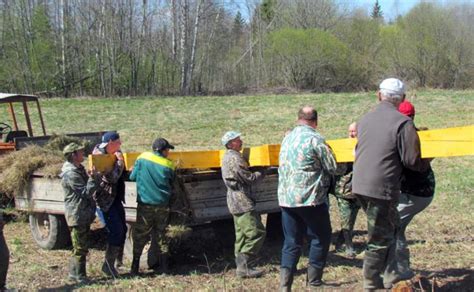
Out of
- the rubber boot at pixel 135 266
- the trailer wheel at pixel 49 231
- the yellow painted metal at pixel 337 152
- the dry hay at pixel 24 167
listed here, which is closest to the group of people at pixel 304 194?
the rubber boot at pixel 135 266

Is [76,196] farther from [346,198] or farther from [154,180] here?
[346,198]

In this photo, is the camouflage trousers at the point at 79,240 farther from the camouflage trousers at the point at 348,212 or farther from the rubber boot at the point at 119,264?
the camouflage trousers at the point at 348,212

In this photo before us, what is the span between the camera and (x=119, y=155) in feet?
20.7

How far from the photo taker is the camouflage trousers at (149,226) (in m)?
6.14

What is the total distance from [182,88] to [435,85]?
16782 mm

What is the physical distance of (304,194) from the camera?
5.10 m

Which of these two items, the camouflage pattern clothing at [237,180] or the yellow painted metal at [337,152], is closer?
the yellow painted metal at [337,152]

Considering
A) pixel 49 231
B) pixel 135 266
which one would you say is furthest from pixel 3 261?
pixel 49 231

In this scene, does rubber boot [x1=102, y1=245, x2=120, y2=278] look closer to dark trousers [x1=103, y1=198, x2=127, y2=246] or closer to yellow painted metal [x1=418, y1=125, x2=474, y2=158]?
dark trousers [x1=103, y1=198, x2=127, y2=246]

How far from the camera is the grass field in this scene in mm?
5883

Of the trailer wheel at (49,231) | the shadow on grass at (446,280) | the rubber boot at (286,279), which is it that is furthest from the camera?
the trailer wheel at (49,231)

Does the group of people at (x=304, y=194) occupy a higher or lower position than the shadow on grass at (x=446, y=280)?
higher

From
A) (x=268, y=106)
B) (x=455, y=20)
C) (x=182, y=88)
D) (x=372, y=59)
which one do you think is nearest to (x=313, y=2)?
(x=372, y=59)

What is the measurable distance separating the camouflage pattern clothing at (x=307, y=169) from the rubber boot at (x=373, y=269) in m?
0.63
